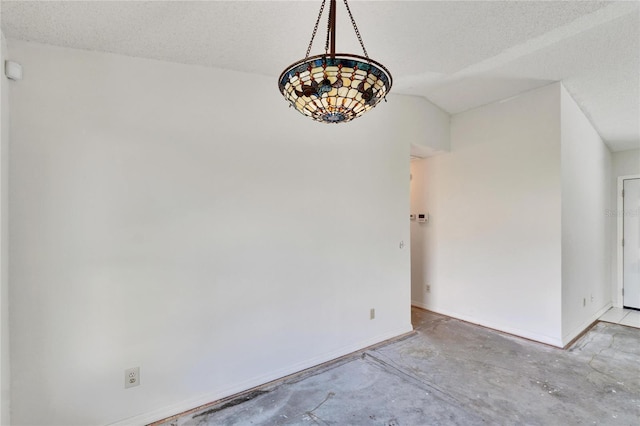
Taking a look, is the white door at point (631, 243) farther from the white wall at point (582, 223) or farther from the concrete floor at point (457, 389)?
the concrete floor at point (457, 389)

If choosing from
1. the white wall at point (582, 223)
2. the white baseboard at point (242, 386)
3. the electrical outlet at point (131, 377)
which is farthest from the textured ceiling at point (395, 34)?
the white baseboard at point (242, 386)

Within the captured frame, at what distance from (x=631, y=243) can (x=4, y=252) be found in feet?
22.7

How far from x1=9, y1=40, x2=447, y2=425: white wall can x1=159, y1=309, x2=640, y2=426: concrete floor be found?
237mm

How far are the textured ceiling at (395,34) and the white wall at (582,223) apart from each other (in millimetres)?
646

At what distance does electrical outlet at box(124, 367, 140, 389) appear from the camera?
6.33 feet

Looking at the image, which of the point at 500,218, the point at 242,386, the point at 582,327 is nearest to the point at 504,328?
the point at 582,327

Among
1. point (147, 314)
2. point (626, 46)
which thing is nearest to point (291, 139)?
point (147, 314)

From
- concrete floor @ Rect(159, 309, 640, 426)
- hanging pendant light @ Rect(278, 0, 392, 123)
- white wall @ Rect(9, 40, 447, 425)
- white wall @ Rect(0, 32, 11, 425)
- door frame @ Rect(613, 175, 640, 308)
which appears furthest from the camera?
door frame @ Rect(613, 175, 640, 308)

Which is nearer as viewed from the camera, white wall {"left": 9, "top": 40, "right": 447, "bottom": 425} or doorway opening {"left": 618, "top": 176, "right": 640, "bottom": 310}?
white wall {"left": 9, "top": 40, "right": 447, "bottom": 425}

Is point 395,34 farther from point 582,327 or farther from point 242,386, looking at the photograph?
point 582,327

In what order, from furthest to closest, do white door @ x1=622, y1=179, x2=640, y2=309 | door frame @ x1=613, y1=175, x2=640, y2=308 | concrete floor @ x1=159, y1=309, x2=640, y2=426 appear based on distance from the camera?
door frame @ x1=613, y1=175, x2=640, y2=308 < white door @ x1=622, y1=179, x2=640, y2=309 < concrete floor @ x1=159, y1=309, x2=640, y2=426

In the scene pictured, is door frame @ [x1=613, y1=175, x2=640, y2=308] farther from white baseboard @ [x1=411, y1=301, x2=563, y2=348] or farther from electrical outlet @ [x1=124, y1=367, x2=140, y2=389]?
electrical outlet @ [x1=124, y1=367, x2=140, y2=389]

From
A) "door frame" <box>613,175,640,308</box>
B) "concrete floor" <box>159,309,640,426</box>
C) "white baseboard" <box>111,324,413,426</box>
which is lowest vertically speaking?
"concrete floor" <box>159,309,640,426</box>

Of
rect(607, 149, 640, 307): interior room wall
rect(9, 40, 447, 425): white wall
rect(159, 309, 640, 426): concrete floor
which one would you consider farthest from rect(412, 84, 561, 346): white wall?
rect(607, 149, 640, 307): interior room wall
